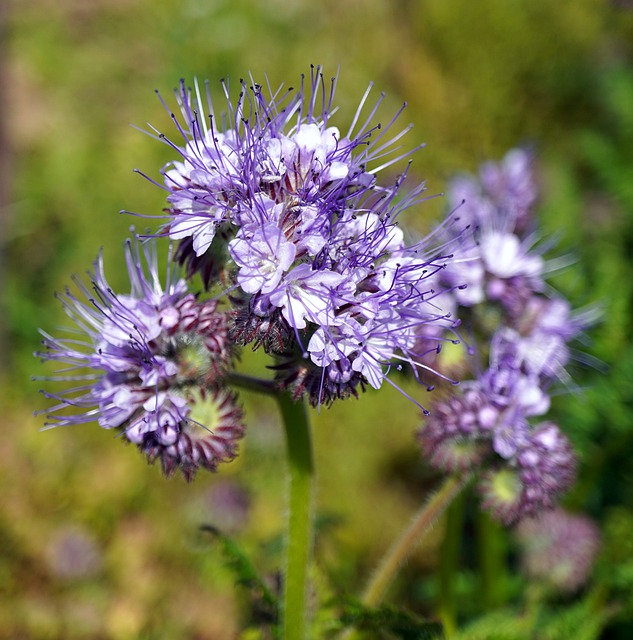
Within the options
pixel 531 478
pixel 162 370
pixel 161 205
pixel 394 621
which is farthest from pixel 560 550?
pixel 161 205

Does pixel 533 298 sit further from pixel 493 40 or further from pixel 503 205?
pixel 493 40

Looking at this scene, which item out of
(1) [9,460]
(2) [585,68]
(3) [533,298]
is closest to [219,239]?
(3) [533,298]

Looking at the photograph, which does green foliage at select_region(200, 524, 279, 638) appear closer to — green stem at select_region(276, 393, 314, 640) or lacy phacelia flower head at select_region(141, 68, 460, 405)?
green stem at select_region(276, 393, 314, 640)

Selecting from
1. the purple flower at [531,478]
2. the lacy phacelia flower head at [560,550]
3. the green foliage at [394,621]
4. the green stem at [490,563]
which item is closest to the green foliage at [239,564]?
the green foliage at [394,621]

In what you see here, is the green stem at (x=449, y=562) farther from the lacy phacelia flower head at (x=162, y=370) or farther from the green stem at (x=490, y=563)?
the lacy phacelia flower head at (x=162, y=370)

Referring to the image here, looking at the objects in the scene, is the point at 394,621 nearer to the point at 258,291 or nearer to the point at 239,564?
the point at 239,564

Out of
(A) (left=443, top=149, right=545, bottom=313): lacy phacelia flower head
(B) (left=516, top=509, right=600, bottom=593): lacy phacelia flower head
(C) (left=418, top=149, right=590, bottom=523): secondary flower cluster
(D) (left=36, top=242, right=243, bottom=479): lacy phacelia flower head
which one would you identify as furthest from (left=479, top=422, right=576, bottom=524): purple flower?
(D) (left=36, top=242, right=243, bottom=479): lacy phacelia flower head
